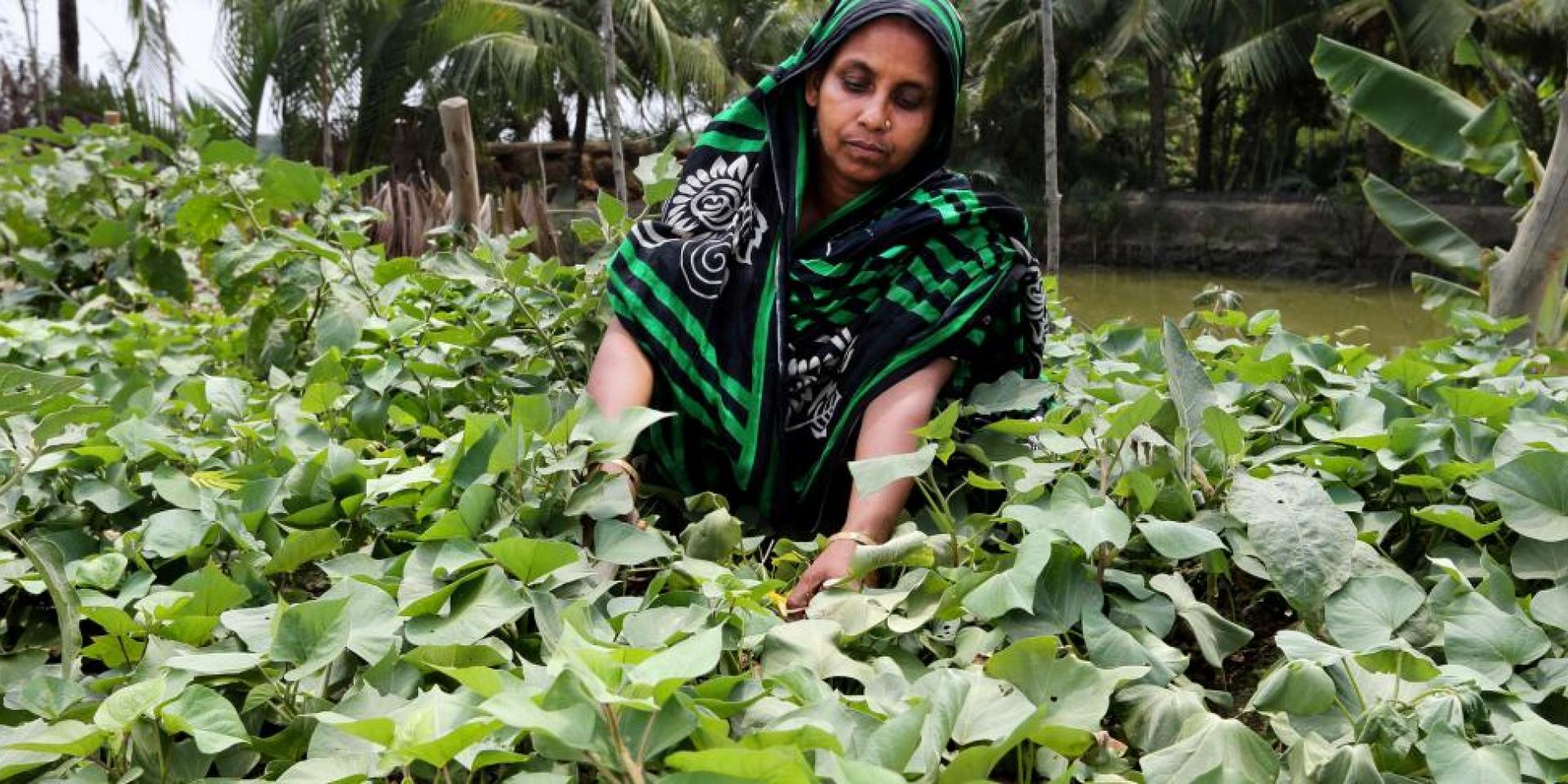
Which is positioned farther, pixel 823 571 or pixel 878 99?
pixel 878 99

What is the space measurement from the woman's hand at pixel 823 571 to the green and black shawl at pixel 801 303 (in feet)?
1.16

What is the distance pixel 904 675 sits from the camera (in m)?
1.00

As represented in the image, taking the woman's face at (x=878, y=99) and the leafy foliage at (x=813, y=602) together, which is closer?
the leafy foliage at (x=813, y=602)

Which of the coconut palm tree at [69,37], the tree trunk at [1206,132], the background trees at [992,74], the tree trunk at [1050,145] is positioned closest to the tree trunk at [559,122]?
the background trees at [992,74]

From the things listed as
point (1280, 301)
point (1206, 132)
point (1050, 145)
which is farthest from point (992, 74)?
point (1050, 145)

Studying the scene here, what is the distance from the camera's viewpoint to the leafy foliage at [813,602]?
79cm

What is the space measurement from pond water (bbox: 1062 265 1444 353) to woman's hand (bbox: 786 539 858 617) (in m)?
10.1

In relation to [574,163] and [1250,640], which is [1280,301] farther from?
[1250,640]

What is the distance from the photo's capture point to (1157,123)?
758 inches

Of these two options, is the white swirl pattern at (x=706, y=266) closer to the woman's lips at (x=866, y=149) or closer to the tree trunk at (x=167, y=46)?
the woman's lips at (x=866, y=149)

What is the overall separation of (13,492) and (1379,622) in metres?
1.18

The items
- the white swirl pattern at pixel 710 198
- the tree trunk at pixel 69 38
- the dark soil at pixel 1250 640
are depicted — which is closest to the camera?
the dark soil at pixel 1250 640

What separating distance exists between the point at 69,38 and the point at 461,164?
1647 centimetres

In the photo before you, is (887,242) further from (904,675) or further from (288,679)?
(288,679)
